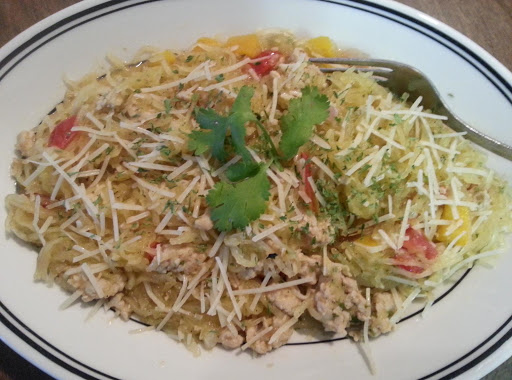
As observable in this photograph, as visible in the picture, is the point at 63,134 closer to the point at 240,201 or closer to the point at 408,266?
the point at 240,201

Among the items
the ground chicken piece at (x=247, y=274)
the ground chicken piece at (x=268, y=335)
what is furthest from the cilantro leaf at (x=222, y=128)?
the ground chicken piece at (x=268, y=335)

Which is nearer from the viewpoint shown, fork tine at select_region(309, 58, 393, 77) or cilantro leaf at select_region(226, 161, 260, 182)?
cilantro leaf at select_region(226, 161, 260, 182)

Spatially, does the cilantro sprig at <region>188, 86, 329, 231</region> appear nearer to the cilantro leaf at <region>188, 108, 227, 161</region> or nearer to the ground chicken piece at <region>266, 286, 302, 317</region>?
the cilantro leaf at <region>188, 108, 227, 161</region>

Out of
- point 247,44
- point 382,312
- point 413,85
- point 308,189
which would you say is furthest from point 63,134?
point 413,85

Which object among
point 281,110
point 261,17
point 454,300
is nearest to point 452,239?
point 454,300

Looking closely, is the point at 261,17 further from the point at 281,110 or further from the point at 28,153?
the point at 28,153

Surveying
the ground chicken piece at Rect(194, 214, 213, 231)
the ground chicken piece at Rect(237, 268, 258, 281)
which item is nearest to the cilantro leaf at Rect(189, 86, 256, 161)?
the ground chicken piece at Rect(194, 214, 213, 231)

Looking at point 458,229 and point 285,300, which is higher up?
point 458,229
